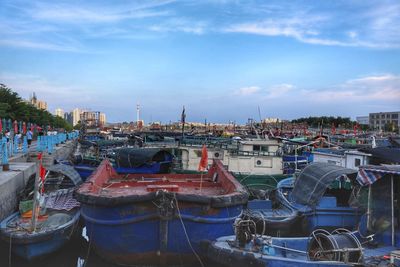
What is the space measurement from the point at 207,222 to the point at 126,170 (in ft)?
40.1

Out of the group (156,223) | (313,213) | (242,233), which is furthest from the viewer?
(313,213)

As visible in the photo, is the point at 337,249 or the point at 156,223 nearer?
the point at 337,249

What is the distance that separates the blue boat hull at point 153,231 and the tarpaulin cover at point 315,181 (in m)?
4.44

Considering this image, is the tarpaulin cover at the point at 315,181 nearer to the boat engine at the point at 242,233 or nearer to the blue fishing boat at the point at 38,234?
the boat engine at the point at 242,233

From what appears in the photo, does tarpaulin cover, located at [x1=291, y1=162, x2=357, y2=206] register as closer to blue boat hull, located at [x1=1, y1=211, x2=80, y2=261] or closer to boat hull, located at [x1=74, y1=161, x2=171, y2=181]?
blue boat hull, located at [x1=1, y1=211, x2=80, y2=261]

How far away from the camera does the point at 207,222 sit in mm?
9273

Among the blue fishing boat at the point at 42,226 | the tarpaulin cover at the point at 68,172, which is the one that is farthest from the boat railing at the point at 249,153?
the blue fishing boat at the point at 42,226

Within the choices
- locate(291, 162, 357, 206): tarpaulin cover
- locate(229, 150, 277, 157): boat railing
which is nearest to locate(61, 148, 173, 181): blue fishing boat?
locate(229, 150, 277, 157): boat railing

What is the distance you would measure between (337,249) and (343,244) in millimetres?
309

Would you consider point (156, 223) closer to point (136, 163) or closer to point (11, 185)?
point (11, 185)

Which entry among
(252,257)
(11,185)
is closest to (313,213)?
(252,257)

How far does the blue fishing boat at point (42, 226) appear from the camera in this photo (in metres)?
9.85

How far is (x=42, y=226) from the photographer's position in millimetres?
10609

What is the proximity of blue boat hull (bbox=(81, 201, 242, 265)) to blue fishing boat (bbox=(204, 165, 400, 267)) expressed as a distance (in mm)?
463
